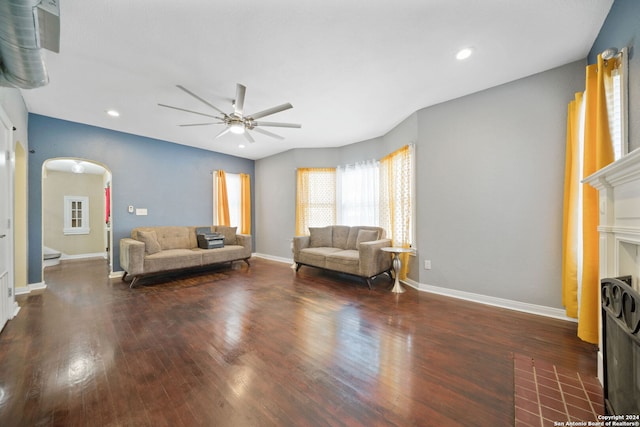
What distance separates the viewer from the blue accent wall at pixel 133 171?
350 centimetres

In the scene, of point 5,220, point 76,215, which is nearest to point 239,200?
point 5,220

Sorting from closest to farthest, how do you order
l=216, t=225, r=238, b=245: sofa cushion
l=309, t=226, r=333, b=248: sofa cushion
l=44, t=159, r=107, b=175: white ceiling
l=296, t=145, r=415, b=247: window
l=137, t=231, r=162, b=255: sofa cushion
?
1. l=296, t=145, r=415, b=247: window
2. l=137, t=231, r=162, b=255: sofa cushion
3. l=309, t=226, r=333, b=248: sofa cushion
4. l=216, t=225, r=238, b=245: sofa cushion
5. l=44, t=159, r=107, b=175: white ceiling

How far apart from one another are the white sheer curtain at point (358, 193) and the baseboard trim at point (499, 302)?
164 centimetres

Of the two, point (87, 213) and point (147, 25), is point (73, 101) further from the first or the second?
point (87, 213)

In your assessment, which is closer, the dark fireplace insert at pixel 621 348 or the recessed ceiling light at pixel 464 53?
the dark fireplace insert at pixel 621 348

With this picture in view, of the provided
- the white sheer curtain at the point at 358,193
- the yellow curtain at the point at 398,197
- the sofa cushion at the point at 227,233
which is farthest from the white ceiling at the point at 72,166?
the yellow curtain at the point at 398,197

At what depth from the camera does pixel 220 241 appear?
15.2 ft

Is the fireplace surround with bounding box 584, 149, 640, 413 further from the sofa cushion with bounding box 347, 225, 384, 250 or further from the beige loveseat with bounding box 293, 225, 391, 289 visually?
the sofa cushion with bounding box 347, 225, 384, 250

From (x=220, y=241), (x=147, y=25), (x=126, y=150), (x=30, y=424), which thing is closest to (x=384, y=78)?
(x=147, y=25)

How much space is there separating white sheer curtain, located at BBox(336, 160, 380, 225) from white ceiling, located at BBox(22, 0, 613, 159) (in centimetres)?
150

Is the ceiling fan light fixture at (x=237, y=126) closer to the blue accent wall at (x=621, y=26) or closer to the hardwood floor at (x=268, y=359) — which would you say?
the hardwood floor at (x=268, y=359)

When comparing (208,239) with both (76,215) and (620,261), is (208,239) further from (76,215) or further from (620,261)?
(620,261)

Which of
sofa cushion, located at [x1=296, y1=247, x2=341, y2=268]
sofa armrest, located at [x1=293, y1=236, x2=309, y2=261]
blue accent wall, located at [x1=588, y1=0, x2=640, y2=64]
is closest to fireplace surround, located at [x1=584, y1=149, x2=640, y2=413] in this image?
blue accent wall, located at [x1=588, y1=0, x2=640, y2=64]

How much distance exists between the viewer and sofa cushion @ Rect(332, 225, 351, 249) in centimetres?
451
